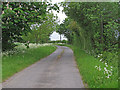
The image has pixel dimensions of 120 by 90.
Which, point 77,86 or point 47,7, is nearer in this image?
point 77,86

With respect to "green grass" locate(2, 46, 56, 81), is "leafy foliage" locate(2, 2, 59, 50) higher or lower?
higher

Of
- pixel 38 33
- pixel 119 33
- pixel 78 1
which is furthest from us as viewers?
pixel 38 33

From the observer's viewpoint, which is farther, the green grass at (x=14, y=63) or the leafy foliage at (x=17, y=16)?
the leafy foliage at (x=17, y=16)

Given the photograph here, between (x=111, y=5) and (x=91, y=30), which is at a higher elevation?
(x=111, y=5)

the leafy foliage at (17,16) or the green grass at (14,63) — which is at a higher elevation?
the leafy foliage at (17,16)

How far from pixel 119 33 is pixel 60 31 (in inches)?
2982

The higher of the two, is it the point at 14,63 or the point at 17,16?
the point at 17,16

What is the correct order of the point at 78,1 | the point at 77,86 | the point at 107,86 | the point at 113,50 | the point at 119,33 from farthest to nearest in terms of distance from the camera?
1. the point at 78,1
2. the point at 113,50
3. the point at 119,33
4. the point at 77,86
5. the point at 107,86

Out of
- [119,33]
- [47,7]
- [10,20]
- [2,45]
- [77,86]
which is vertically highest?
[47,7]

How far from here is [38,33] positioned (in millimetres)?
40688

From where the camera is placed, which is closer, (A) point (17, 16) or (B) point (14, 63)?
(B) point (14, 63)

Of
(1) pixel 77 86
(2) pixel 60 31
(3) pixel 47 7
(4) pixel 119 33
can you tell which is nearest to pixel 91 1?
(3) pixel 47 7

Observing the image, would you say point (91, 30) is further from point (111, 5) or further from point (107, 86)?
point (107, 86)

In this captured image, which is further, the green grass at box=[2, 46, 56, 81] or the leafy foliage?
the leafy foliage
